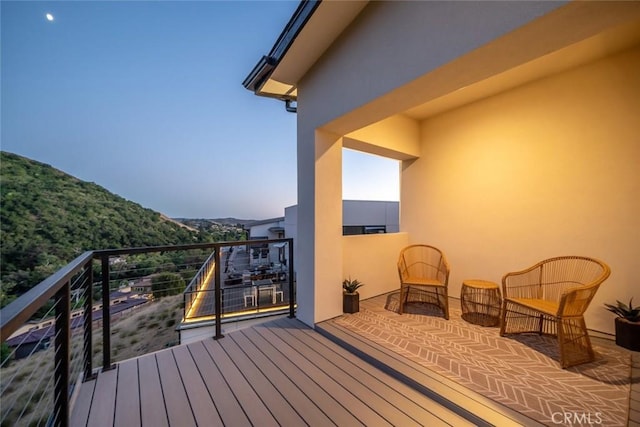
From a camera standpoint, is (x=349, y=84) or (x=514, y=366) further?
(x=349, y=84)

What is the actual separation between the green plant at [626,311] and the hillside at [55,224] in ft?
17.1

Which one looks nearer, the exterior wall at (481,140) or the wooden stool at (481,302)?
the exterior wall at (481,140)

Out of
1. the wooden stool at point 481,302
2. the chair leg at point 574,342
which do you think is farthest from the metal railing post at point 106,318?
the chair leg at point 574,342

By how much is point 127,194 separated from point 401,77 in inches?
775

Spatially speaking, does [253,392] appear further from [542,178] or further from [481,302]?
[542,178]

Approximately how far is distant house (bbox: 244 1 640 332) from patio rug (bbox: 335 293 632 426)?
799mm

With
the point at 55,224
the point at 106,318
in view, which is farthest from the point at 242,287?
the point at 55,224

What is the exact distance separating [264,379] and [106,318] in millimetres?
1656

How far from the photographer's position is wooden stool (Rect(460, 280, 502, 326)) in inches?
119

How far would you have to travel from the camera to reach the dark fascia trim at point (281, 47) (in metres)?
2.48

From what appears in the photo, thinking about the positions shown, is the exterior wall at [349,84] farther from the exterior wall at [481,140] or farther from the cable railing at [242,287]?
the cable railing at [242,287]

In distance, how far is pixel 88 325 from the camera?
7.27 feet

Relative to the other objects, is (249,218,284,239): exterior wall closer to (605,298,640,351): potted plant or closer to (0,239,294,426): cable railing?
(0,239,294,426): cable railing

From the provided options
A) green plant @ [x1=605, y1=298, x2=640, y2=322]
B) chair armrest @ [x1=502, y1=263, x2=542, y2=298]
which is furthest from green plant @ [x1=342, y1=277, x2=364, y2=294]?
green plant @ [x1=605, y1=298, x2=640, y2=322]
